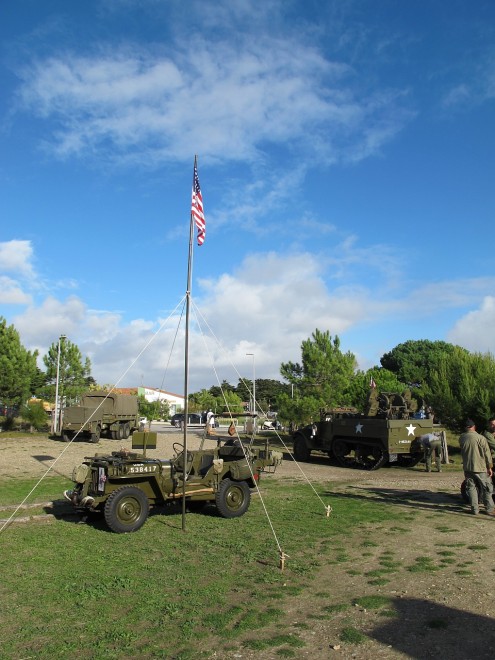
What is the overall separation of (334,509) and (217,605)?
18.9 ft

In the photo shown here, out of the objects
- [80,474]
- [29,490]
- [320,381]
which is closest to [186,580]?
[80,474]

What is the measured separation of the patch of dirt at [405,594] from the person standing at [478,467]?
36cm

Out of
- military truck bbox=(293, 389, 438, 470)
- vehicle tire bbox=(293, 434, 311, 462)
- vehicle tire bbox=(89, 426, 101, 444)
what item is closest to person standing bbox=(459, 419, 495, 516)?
military truck bbox=(293, 389, 438, 470)

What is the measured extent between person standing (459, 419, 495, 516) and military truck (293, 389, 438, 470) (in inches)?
322

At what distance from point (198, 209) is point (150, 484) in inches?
191

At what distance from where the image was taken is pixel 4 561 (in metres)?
7.46

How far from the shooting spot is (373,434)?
1931 centimetres

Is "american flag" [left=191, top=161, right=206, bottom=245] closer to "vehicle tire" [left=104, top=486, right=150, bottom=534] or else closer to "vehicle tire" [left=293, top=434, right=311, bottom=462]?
"vehicle tire" [left=104, top=486, right=150, bottom=534]

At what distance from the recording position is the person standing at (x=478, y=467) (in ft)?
33.7

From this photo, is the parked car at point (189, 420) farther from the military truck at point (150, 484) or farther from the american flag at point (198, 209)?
the american flag at point (198, 209)

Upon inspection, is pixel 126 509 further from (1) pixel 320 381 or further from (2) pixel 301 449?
(1) pixel 320 381

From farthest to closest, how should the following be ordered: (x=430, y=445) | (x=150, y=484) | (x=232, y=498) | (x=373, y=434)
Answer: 1. (x=373, y=434)
2. (x=430, y=445)
3. (x=232, y=498)
4. (x=150, y=484)

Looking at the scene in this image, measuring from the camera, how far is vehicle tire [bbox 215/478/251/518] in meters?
10.3

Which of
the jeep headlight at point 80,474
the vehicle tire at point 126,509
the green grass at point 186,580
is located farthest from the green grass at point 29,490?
the vehicle tire at point 126,509
